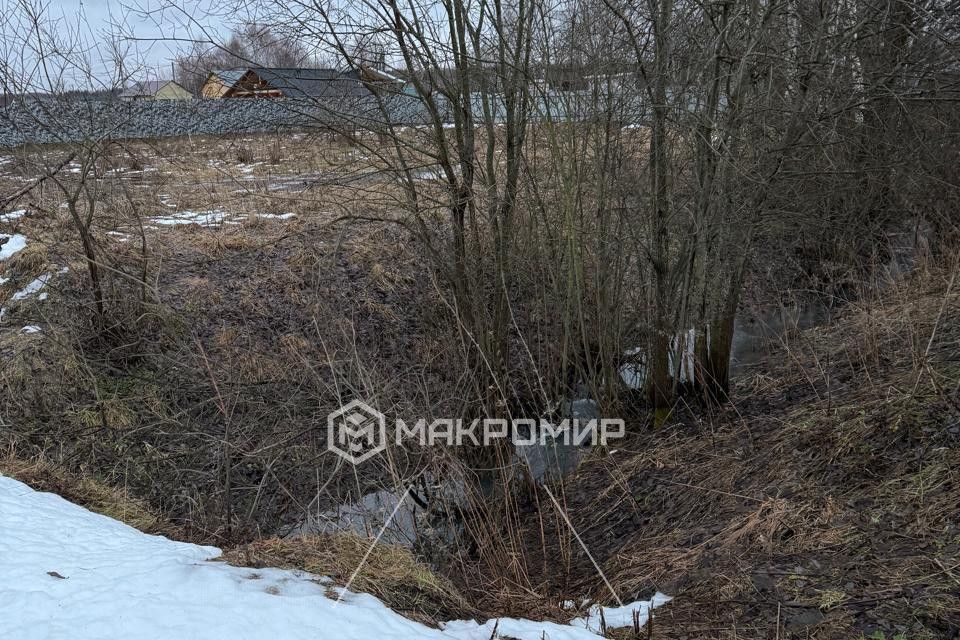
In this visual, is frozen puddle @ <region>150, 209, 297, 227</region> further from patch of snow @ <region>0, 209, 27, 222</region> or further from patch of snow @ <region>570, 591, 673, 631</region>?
patch of snow @ <region>570, 591, 673, 631</region>

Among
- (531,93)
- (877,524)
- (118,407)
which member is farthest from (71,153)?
(877,524)

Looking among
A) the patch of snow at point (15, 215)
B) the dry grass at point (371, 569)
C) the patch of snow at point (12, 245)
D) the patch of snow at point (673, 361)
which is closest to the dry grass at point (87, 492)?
the dry grass at point (371, 569)

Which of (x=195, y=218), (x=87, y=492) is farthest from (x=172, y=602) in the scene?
(x=195, y=218)

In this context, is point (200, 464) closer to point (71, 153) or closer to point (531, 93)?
point (71, 153)

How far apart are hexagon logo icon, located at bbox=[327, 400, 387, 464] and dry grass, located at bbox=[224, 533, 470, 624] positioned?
97 centimetres

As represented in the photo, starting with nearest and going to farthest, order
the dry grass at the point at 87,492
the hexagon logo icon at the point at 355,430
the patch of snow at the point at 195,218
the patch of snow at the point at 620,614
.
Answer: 1. the patch of snow at the point at 620,614
2. the hexagon logo icon at the point at 355,430
3. the dry grass at the point at 87,492
4. the patch of snow at the point at 195,218

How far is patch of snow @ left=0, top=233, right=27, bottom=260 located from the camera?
29.7 ft

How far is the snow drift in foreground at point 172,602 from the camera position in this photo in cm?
298

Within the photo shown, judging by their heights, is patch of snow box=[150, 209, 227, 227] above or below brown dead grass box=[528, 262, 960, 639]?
above

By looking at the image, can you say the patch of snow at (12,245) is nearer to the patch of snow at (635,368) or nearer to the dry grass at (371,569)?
the dry grass at (371,569)

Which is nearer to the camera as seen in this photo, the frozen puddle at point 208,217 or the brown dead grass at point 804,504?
the brown dead grass at point 804,504

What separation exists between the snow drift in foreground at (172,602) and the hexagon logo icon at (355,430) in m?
1.35

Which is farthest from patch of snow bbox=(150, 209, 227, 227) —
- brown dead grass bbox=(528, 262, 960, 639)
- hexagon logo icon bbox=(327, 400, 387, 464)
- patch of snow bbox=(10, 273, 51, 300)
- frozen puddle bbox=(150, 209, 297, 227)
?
brown dead grass bbox=(528, 262, 960, 639)

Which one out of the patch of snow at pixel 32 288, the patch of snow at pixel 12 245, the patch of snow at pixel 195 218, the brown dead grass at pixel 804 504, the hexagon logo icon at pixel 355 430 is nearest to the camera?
the brown dead grass at pixel 804 504
